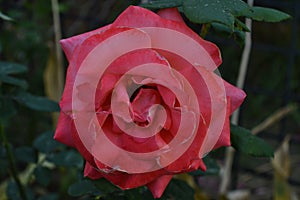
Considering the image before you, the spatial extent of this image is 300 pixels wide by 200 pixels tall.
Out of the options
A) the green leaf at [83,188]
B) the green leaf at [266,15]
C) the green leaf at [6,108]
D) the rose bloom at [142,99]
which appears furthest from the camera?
the green leaf at [6,108]

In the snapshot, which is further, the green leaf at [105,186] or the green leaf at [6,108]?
the green leaf at [6,108]

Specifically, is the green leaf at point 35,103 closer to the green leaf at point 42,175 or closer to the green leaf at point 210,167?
the green leaf at point 42,175

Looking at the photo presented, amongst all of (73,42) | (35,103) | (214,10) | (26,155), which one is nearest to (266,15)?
(214,10)

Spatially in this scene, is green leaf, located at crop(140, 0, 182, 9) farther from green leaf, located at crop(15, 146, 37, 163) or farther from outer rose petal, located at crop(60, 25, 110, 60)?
green leaf, located at crop(15, 146, 37, 163)

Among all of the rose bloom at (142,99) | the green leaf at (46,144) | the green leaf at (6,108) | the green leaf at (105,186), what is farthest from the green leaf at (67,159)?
the rose bloom at (142,99)

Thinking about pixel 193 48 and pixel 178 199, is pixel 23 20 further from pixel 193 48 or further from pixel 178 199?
pixel 193 48
